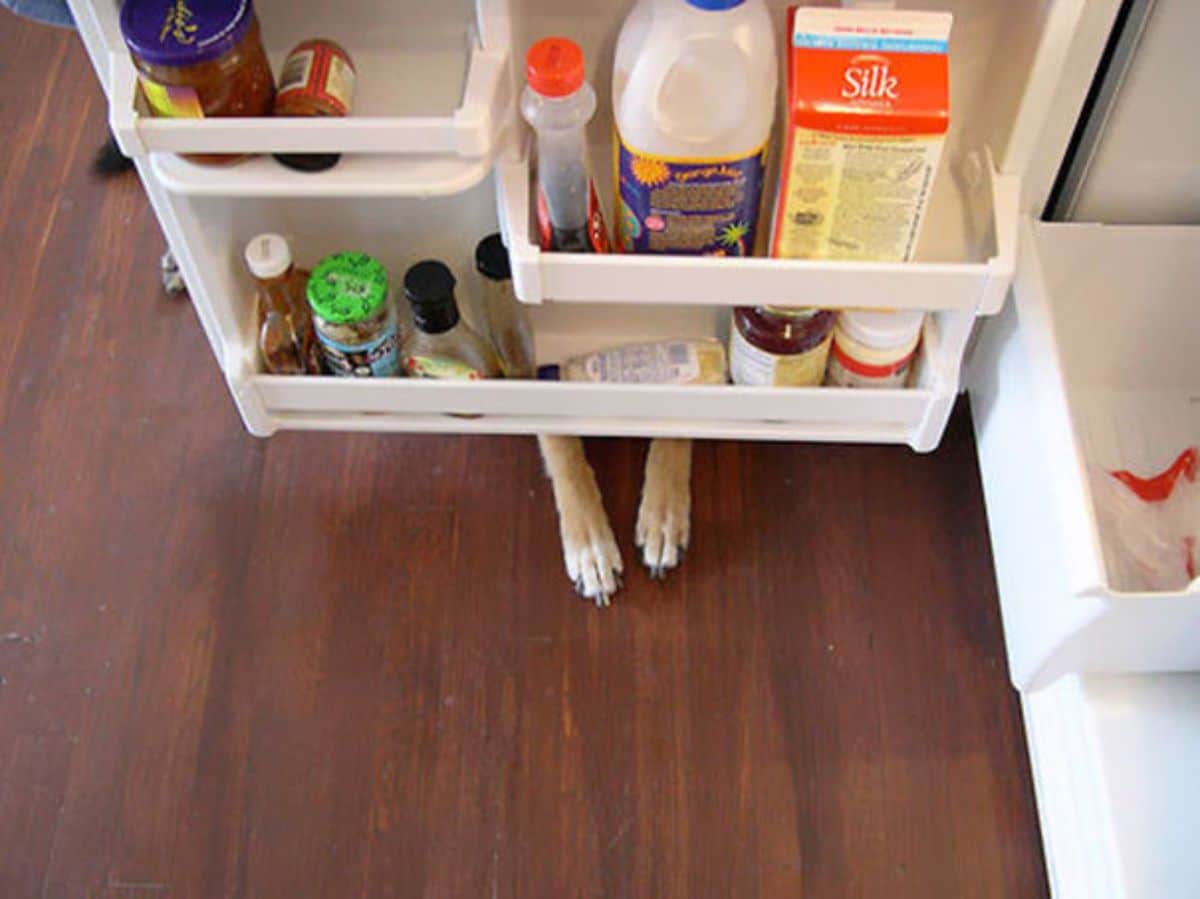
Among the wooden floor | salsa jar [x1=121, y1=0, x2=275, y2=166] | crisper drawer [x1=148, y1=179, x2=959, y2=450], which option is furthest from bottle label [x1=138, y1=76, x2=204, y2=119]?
the wooden floor

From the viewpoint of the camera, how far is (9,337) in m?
1.42

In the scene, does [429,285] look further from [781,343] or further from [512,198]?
[781,343]

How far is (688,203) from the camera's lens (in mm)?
946

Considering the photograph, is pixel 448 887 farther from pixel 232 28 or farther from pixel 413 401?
pixel 232 28

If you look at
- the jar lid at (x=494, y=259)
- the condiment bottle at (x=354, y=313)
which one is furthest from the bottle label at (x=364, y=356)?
the jar lid at (x=494, y=259)

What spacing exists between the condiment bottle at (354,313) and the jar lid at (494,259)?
0.08 metres

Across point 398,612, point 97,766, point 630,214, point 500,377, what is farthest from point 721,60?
point 97,766

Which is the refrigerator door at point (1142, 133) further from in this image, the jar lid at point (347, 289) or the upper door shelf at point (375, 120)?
the jar lid at point (347, 289)

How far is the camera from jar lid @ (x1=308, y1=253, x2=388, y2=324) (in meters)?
1.07

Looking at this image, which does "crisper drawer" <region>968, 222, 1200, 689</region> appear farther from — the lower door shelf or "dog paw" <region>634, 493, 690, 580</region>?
"dog paw" <region>634, 493, 690, 580</region>

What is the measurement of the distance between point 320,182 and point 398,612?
481mm

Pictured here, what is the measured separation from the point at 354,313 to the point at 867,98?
46cm

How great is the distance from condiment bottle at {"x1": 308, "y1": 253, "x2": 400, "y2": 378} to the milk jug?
9.5 inches

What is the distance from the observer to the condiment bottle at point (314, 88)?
91cm
